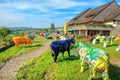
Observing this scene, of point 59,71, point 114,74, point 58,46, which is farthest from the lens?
point 58,46

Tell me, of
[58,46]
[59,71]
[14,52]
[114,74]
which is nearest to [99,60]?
[114,74]

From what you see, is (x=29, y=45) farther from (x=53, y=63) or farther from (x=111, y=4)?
(x=111, y=4)

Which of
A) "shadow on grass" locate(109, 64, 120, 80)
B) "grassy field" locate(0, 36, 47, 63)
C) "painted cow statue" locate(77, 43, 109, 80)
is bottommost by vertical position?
"grassy field" locate(0, 36, 47, 63)

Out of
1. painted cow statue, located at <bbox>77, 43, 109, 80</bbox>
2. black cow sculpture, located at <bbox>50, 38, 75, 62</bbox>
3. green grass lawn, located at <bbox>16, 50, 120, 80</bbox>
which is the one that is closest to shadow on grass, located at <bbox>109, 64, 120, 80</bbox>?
green grass lawn, located at <bbox>16, 50, 120, 80</bbox>

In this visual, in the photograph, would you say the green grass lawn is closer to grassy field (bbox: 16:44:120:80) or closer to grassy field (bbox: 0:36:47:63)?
grassy field (bbox: 16:44:120:80)

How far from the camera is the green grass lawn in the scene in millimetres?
11330

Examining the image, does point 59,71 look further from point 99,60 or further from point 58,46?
point 99,60

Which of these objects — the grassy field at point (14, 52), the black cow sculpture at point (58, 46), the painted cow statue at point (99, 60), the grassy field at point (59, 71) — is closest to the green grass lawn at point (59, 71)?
the grassy field at point (59, 71)

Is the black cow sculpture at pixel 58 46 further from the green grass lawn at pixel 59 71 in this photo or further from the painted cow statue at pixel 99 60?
the painted cow statue at pixel 99 60

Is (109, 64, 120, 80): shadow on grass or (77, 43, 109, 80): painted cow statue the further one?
(109, 64, 120, 80): shadow on grass

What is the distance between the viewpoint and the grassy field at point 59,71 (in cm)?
1133

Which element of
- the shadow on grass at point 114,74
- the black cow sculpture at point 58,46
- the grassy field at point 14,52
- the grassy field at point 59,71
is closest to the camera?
the shadow on grass at point 114,74

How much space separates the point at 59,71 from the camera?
12.4 meters

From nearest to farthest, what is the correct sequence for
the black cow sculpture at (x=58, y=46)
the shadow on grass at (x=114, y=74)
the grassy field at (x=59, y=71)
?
1. the shadow on grass at (x=114, y=74)
2. the grassy field at (x=59, y=71)
3. the black cow sculpture at (x=58, y=46)
